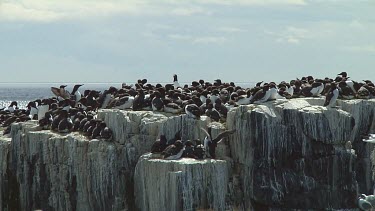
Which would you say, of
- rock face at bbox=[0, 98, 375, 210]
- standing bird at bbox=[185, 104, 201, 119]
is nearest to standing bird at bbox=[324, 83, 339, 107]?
rock face at bbox=[0, 98, 375, 210]

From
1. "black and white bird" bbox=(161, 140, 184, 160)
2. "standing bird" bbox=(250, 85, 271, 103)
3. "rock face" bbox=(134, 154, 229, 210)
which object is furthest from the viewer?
"standing bird" bbox=(250, 85, 271, 103)

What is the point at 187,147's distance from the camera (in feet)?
85.0

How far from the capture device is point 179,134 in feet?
90.7

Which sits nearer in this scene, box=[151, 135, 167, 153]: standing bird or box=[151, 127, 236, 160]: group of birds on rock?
box=[151, 127, 236, 160]: group of birds on rock

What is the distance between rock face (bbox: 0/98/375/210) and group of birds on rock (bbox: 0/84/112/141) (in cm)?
46

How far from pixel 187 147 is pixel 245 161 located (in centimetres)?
242

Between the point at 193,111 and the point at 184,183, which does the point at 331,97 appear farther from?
the point at 184,183

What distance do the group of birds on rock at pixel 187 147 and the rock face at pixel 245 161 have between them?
A: 43 cm

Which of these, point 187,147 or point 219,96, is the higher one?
point 219,96

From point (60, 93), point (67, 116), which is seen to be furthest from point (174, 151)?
point (60, 93)

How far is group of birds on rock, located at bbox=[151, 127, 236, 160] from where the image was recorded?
25.7 metres

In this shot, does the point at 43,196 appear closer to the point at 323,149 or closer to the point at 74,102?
the point at 74,102

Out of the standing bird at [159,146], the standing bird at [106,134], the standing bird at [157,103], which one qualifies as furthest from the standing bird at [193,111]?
the standing bird at [106,134]

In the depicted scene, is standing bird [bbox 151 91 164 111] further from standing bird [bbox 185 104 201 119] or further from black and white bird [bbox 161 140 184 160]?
black and white bird [bbox 161 140 184 160]
